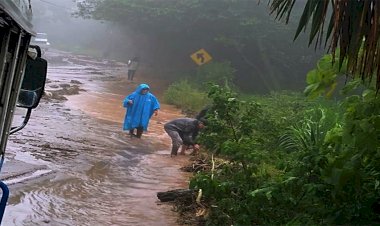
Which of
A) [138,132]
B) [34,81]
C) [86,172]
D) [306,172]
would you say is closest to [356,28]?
[306,172]

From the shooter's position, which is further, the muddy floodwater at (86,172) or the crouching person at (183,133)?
the crouching person at (183,133)

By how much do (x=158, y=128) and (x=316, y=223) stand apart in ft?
33.1

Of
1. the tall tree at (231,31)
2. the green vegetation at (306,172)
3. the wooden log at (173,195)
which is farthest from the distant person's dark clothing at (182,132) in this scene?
the tall tree at (231,31)

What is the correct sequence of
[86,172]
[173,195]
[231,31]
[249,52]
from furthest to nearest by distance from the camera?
[249,52] < [231,31] < [86,172] < [173,195]

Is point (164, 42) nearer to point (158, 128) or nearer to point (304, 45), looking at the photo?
point (304, 45)

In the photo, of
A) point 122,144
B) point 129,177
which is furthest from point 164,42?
point 129,177

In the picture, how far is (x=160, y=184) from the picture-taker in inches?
323

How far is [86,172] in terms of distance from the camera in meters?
8.23

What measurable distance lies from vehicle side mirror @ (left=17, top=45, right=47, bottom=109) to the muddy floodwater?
2.34m

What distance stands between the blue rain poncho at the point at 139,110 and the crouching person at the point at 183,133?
1504mm

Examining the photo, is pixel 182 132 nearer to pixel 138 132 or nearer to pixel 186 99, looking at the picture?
pixel 138 132

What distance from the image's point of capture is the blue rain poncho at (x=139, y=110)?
12250 mm

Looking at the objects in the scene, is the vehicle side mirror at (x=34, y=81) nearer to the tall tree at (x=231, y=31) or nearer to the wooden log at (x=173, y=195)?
the wooden log at (x=173, y=195)

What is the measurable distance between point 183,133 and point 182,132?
0.03m
